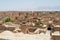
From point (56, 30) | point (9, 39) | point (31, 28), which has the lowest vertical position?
point (31, 28)

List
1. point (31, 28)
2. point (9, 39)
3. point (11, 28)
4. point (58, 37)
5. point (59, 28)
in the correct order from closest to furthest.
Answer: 1. point (58, 37)
2. point (59, 28)
3. point (9, 39)
4. point (11, 28)
5. point (31, 28)

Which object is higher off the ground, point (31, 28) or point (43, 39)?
point (43, 39)

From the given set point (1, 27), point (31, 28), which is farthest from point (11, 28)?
point (31, 28)

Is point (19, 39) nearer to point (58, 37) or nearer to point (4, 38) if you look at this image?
point (4, 38)

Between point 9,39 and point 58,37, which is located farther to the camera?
point 9,39

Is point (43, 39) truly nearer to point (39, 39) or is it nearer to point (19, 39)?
point (39, 39)

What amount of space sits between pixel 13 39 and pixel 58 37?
4232 mm

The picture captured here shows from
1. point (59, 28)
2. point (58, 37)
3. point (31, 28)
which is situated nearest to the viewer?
point (58, 37)

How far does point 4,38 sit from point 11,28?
680 cm

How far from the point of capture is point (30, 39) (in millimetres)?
12398

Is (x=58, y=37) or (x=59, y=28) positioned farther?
(x=59, y=28)

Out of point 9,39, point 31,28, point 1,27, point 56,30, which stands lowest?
point 31,28

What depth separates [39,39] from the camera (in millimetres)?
12227

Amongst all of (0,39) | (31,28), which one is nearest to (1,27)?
(31,28)
